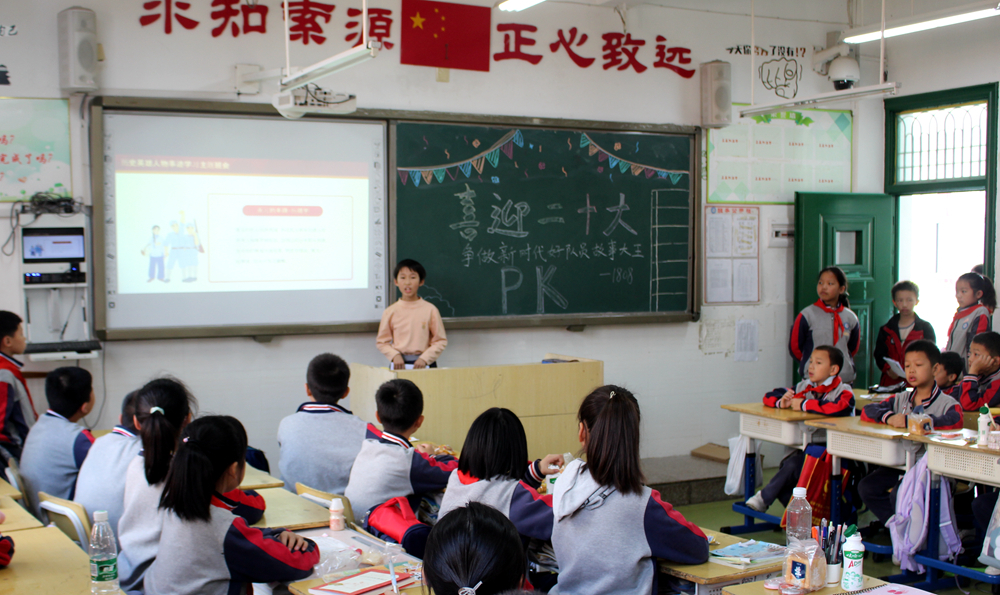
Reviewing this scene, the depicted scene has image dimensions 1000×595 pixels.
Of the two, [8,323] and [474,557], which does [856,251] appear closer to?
[8,323]

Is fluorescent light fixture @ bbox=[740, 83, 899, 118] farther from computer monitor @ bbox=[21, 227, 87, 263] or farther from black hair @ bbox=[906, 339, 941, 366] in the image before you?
computer monitor @ bbox=[21, 227, 87, 263]

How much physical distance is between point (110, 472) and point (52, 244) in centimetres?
208

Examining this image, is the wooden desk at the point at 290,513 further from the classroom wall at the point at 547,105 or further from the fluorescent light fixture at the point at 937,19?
the fluorescent light fixture at the point at 937,19

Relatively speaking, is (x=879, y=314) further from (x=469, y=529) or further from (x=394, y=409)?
(x=469, y=529)

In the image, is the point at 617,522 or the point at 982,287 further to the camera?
the point at 982,287

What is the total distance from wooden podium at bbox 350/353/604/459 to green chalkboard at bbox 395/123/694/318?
82 cm

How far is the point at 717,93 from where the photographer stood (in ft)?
19.5

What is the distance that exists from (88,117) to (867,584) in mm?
4241

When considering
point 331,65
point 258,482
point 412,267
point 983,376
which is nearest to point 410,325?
point 412,267

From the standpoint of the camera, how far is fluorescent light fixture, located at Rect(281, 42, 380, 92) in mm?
3602

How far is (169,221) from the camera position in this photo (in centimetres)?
470

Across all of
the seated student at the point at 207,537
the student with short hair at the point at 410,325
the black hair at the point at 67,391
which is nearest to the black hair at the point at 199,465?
the seated student at the point at 207,537

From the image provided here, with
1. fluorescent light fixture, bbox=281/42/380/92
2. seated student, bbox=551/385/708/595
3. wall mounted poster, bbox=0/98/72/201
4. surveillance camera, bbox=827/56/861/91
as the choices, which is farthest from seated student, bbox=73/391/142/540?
surveillance camera, bbox=827/56/861/91

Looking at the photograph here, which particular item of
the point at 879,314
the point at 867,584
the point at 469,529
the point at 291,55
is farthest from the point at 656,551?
the point at 879,314
